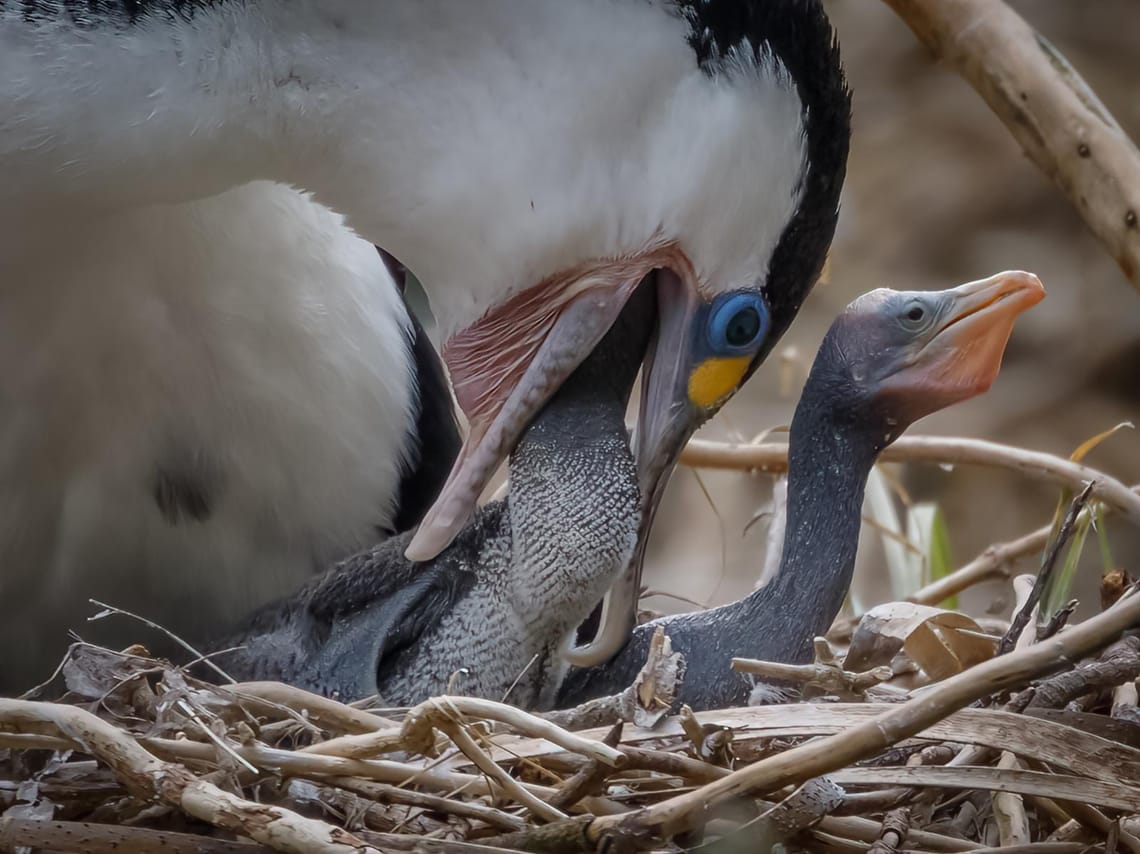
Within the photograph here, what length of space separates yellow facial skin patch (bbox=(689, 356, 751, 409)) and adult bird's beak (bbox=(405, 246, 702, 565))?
0.01 meters

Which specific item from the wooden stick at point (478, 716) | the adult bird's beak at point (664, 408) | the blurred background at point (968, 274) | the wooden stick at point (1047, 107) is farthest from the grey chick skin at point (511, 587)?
the blurred background at point (968, 274)

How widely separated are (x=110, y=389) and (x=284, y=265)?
0.24 meters

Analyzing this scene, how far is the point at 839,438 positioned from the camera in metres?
1.71

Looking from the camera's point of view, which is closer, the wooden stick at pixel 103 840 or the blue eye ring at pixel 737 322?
the wooden stick at pixel 103 840

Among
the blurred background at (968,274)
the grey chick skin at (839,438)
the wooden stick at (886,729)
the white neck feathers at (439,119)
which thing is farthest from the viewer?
the blurred background at (968,274)

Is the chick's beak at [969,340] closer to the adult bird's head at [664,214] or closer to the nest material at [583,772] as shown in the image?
the adult bird's head at [664,214]

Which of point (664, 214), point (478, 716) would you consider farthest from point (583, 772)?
point (664, 214)

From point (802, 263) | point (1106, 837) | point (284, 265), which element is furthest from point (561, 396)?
point (1106, 837)

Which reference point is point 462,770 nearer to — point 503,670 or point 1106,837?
point 503,670

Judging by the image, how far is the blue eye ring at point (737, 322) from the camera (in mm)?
A: 1489

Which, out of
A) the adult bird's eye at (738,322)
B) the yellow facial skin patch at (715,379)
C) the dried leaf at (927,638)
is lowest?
the dried leaf at (927,638)

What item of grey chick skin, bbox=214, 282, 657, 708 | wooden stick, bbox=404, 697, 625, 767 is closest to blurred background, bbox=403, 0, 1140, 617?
grey chick skin, bbox=214, 282, 657, 708

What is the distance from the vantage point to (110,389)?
170cm

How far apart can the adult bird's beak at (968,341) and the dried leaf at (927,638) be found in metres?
0.24
